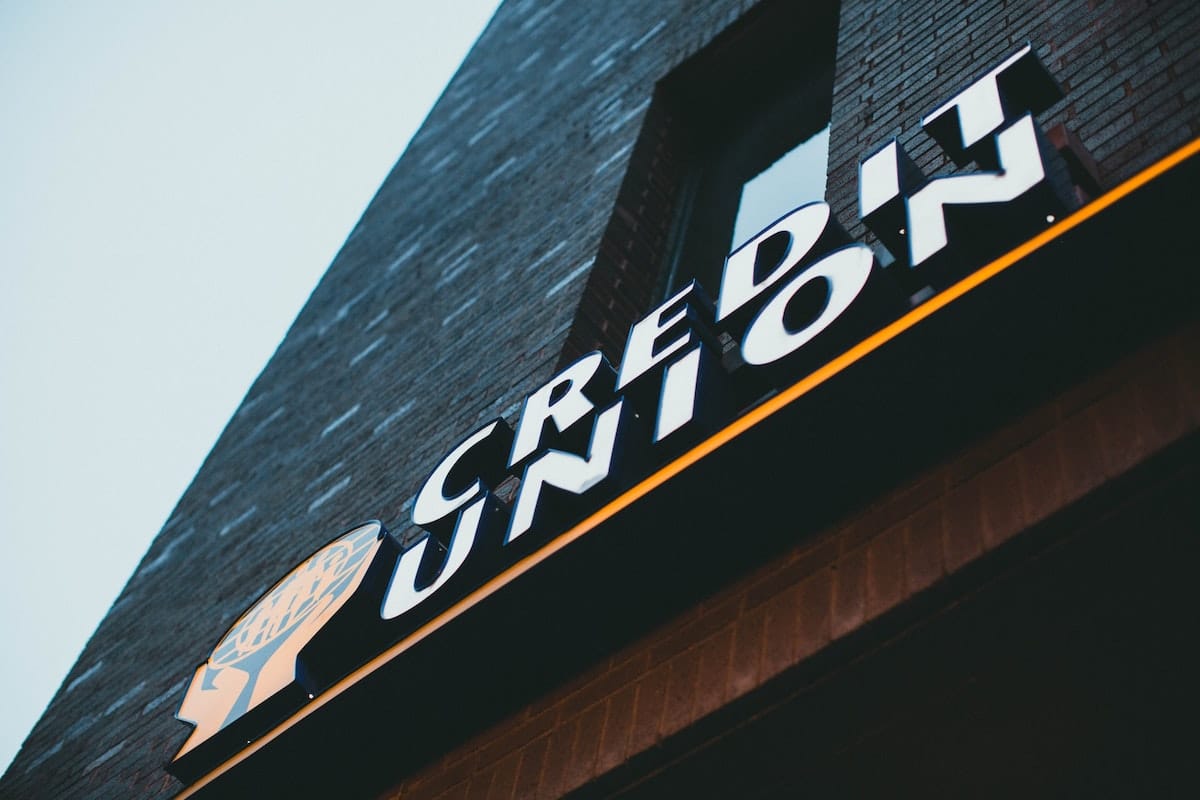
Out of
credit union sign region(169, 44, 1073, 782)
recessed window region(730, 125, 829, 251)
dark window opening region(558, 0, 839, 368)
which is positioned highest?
credit union sign region(169, 44, 1073, 782)

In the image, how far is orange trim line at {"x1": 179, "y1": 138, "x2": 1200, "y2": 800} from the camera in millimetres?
2613

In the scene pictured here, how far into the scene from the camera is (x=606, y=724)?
125 inches

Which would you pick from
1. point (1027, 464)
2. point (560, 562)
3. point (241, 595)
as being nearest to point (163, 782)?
A: point (241, 595)

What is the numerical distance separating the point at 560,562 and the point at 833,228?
122cm

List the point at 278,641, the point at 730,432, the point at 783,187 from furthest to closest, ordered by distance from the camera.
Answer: the point at 783,187 < the point at 278,641 < the point at 730,432

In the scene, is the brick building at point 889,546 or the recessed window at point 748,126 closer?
the brick building at point 889,546

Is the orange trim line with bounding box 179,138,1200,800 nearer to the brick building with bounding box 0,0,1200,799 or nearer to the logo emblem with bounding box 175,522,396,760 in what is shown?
the brick building with bounding box 0,0,1200,799

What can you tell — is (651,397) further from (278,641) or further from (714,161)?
(714,161)

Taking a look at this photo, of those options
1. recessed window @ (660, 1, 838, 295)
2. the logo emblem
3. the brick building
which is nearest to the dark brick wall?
the brick building

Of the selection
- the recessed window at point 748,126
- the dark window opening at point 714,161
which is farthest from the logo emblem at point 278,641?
the recessed window at point 748,126

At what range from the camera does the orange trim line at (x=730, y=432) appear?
261cm

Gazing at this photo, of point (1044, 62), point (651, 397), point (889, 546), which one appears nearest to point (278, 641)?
point (651, 397)

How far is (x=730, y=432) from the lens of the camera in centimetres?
306

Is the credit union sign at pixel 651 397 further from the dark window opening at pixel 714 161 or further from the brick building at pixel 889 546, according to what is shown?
the dark window opening at pixel 714 161
